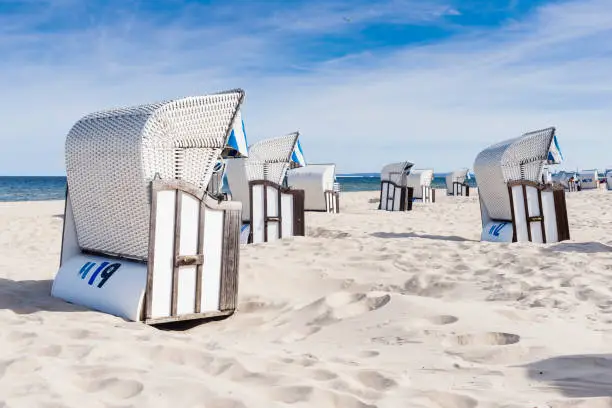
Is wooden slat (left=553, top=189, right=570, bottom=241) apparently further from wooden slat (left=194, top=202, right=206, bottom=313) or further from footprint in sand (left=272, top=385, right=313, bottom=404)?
footprint in sand (left=272, top=385, right=313, bottom=404)

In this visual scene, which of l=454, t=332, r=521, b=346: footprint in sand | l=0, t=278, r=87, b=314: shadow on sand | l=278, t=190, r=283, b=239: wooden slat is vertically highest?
l=278, t=190, r=283, b=239: wooden slat

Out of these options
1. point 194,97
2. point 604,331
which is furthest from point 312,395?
point 194,97

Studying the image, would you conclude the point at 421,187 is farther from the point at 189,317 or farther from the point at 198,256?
the point at 189,317

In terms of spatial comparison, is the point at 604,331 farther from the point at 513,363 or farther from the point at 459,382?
the point at 459,382

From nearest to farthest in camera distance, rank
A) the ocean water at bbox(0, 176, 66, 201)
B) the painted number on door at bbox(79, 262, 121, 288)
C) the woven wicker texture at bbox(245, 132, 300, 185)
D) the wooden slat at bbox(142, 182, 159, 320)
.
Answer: the wooden slat at bbox(142, 182, 159, 320)
the painted number on door at bbox(79, 262, 121, 288)
the woven wicker texture at bbox(245, 132, 300, 185)
the ocean water at bbox(0, 176, 66, 201)

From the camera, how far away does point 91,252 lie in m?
5.32

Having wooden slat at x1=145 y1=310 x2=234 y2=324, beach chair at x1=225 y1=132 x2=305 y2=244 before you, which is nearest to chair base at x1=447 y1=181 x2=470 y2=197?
beach chair at x1=225 y1=132 x2=305 y2=244

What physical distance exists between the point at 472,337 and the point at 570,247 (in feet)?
15.4

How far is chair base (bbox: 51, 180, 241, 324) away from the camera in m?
4.39

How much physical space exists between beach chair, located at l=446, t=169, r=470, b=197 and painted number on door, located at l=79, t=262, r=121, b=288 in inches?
1296

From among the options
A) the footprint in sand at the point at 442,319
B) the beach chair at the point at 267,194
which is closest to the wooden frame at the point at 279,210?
the beach chair at the point at 267,194

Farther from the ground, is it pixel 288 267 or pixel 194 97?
pixel 194 97

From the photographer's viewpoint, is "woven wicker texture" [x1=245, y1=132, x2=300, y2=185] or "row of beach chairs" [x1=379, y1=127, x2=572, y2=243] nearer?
"row of beach chairs" [x1=379, y1=127, x2=572, y2=243]

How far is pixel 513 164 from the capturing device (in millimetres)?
9133
